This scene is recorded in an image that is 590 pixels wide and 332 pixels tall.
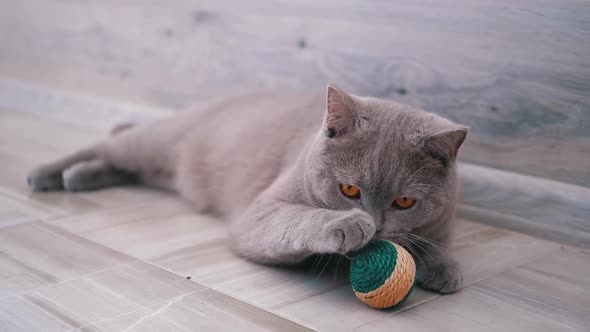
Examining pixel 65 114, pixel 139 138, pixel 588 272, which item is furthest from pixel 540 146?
pixel 65 114

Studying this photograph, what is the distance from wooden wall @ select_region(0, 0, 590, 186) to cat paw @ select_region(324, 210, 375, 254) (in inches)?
34.0

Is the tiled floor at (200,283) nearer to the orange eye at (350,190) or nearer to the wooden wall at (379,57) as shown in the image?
the orange eye at (350,190)

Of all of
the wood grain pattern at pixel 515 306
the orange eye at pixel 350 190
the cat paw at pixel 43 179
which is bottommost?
the wood grain pattern at pixel 515 306

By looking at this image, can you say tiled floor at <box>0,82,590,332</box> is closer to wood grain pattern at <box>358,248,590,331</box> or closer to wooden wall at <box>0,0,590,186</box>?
wood grain pattern at <box>358,248,590,331</box>

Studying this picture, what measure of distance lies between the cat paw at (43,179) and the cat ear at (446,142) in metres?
1.43

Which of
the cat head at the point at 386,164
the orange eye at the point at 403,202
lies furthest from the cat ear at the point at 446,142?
the orange eye at the point at 403,202

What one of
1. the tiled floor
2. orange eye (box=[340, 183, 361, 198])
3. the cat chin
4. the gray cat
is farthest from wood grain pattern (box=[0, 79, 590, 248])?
orange eye (box=[340, 183, 361, 198])

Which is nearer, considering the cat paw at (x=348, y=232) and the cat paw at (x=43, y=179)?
the cat paw at (x=348, y=232)

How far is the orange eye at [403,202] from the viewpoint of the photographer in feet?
4.88

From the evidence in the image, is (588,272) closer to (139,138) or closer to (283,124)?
(283,124)

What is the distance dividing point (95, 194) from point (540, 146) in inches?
60.8

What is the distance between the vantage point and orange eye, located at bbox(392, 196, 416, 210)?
1.49m

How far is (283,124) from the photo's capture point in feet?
6.75

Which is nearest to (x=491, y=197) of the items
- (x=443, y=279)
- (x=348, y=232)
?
(x=443, y=279)
